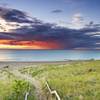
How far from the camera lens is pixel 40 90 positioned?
66.5ft

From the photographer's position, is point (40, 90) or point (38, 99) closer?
point (38, 99)

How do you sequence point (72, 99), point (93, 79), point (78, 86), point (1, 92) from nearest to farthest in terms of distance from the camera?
point (72, 99)
point (1, 92)
point (78, 86)
point (93, 79)

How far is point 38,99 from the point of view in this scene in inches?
696

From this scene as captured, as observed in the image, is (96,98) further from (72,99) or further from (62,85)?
(62,85)

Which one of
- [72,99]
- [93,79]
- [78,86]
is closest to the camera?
[72,99]

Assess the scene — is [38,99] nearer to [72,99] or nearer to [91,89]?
[72,99]

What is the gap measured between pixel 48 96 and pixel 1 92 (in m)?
2.51

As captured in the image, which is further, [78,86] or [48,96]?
[78,86]

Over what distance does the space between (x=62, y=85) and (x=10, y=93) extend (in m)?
3.76

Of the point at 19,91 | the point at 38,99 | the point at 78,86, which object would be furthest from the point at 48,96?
the point at 78,86

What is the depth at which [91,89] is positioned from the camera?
62.5 feet

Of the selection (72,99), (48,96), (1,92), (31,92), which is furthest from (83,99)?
(1,92)

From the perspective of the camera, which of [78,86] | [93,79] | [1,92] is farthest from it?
[93,79]

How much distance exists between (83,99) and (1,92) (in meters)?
4.31
